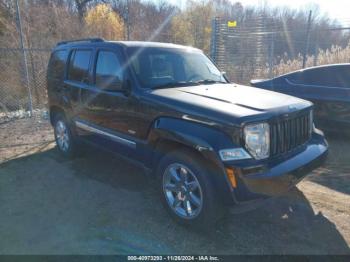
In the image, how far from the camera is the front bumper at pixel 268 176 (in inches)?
107

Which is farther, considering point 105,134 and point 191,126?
point 105,134

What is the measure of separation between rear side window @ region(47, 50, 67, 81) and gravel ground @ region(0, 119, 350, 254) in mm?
1672

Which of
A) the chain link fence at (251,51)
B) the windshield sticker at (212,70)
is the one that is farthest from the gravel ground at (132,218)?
the chain link fence at (251,51)

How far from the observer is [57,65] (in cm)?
552

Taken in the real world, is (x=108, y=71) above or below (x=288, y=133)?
above

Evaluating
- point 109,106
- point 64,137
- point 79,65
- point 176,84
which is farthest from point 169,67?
point 64,137


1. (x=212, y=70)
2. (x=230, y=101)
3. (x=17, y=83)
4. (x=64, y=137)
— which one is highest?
(x=212, y=70)

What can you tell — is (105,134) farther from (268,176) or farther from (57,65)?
(268,176)

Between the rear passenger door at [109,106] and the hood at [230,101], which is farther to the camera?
the rear passenger door at [109,106]

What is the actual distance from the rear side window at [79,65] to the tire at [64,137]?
92 centimetres

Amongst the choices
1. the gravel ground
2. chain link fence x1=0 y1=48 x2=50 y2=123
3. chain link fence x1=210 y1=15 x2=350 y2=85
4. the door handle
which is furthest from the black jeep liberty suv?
chain link fence x1=210 y1=15 x2=350 y2=85

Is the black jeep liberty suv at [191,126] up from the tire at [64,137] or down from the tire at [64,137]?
up

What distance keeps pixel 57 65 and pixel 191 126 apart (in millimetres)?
3609

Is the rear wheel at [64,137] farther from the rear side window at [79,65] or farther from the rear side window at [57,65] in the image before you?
the rear side window at [79,65]
